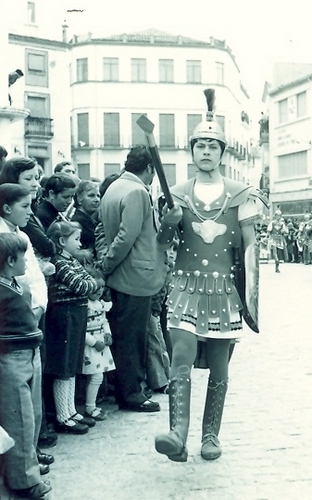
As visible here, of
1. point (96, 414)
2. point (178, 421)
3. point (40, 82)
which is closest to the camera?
point (178, 421)

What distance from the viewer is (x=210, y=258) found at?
14.7 ft

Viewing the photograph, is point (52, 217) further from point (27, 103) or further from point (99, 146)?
point (99, 146)

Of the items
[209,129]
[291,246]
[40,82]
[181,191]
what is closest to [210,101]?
[209,129]

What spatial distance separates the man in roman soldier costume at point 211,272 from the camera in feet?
14.5

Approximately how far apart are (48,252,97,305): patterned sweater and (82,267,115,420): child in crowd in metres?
0.33

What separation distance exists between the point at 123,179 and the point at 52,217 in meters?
0.79

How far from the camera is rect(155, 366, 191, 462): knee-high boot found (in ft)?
13.3

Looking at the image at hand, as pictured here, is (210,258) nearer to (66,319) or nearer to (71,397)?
(66,319)

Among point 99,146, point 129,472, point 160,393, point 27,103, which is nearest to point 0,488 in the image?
point 129,472

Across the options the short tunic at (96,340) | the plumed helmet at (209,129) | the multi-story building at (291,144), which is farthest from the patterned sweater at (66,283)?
the multi-story building at (291,144)

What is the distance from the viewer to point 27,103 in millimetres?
43531

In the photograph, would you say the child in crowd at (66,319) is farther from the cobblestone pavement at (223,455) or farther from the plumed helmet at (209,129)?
the plumed helmet at (209,129)

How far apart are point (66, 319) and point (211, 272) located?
103 centimetres

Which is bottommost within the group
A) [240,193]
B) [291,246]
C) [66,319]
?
[291,246]
